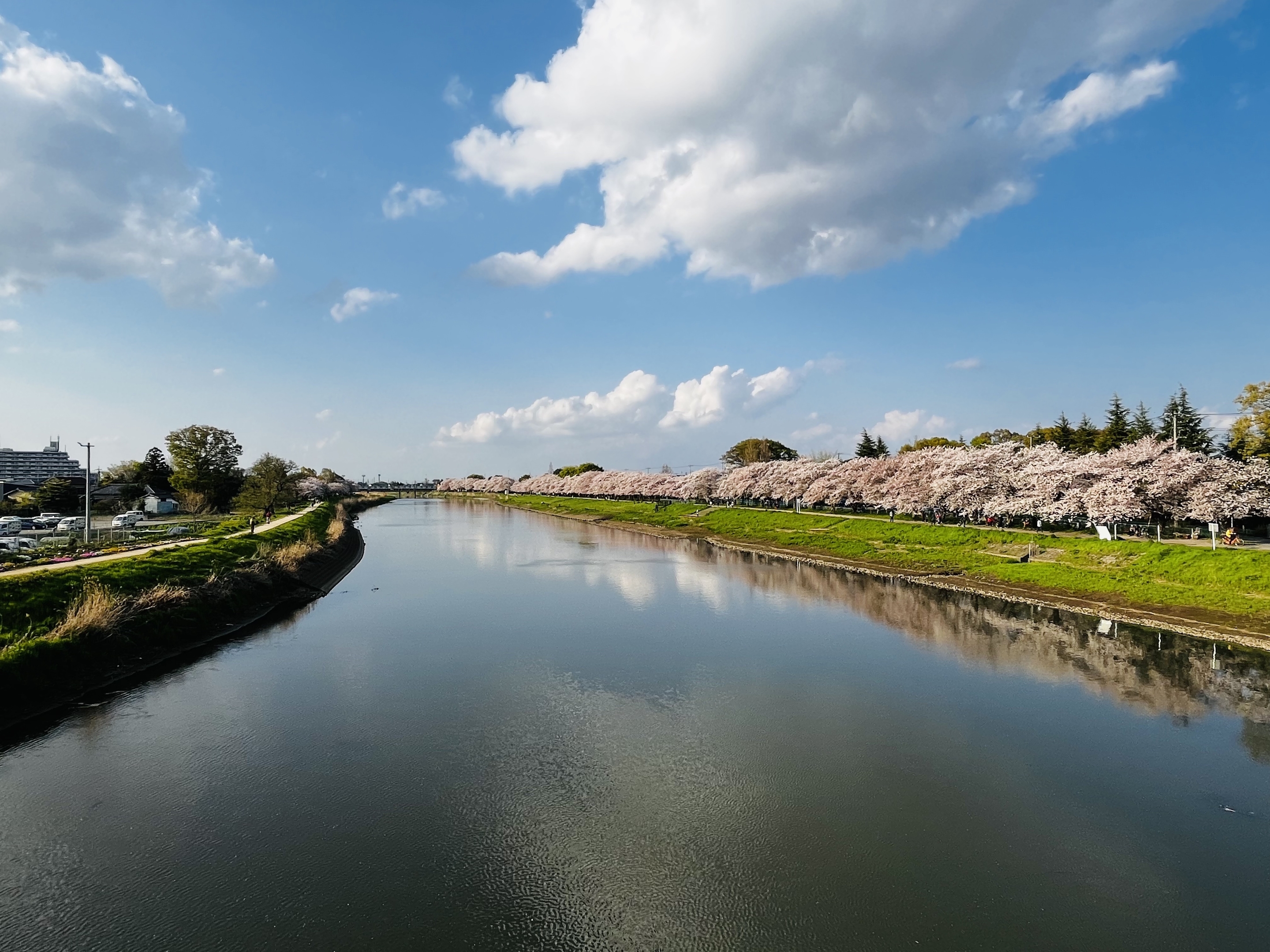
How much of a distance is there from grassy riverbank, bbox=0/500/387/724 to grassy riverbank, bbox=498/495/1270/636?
34.4 meters

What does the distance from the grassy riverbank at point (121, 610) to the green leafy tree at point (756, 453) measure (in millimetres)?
97443

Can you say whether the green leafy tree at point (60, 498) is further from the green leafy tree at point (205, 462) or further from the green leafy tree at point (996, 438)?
the green leafy tree at point (996, 438)

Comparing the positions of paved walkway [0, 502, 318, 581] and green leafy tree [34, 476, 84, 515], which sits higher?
green leafy tree [34, 476, 84, 515]

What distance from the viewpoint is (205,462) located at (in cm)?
7294

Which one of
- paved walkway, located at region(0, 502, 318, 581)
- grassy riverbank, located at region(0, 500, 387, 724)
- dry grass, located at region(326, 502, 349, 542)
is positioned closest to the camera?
grassy riverbank, located at region(0, 500, 387, 724)

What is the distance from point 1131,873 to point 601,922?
776 centimetres

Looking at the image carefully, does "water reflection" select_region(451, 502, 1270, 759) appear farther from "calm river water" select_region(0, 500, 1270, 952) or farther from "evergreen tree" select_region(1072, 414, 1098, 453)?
"evergreen tree" select_region(1072, 414, 1098, 453)

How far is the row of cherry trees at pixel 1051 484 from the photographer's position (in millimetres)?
31781

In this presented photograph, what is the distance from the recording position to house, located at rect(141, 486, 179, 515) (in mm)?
65688

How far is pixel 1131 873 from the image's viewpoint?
9.29m

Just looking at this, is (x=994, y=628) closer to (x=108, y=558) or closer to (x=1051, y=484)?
(x=1051, y=484)

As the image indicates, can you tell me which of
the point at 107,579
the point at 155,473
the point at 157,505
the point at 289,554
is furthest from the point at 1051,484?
the point at 155,473

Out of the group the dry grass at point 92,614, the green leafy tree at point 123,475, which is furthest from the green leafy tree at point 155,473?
the dry grass at point 92,614

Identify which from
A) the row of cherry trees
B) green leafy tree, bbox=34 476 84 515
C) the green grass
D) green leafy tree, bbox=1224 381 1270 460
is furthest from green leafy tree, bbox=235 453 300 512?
green leafy tree, bbox=1224 381 1270 460
